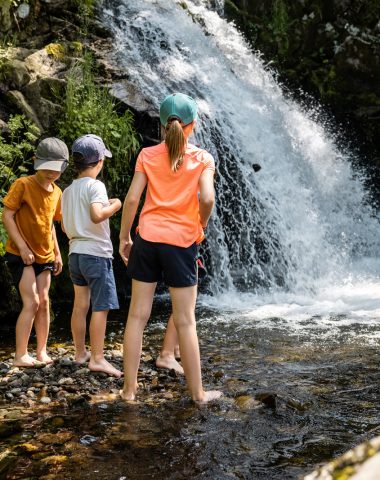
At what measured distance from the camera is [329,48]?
522 inches

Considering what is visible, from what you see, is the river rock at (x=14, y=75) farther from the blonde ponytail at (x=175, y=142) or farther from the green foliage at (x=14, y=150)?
the blonde ponytail at (x=175, y=142)

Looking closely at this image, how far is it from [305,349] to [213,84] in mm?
7109

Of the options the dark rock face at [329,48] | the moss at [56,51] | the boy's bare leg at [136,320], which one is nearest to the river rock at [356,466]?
the boy's bare leg at [136,320]

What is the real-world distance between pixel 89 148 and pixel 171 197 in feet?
3.44

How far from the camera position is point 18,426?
11.0ft

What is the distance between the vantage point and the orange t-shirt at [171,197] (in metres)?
3.58

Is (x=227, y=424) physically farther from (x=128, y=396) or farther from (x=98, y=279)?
(x=98, y=279)

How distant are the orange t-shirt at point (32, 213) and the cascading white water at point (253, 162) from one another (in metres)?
4.28

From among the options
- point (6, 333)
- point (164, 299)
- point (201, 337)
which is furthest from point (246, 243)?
point (6, 333)

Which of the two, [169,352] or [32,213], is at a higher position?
[32,213]

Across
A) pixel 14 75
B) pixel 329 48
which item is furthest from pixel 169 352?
pixel 329 48

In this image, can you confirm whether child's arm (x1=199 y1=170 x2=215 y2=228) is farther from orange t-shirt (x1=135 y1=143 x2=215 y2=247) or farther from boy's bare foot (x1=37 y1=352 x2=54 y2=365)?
boy's bare foot (x1=37 y1=352 x2=54 y2=365)

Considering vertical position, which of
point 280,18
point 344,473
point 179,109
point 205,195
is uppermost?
point 280,18

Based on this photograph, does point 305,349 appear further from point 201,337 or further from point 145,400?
point 145,400
